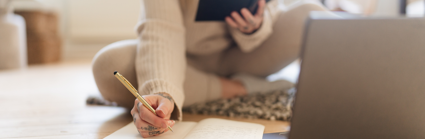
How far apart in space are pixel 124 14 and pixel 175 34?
2311 millimetres

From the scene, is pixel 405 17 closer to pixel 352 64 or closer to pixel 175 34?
pixel 352 64

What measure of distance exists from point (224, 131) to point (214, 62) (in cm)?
57

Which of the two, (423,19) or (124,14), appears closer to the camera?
(423,19)

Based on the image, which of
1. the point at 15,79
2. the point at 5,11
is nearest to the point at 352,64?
the point at 5,11

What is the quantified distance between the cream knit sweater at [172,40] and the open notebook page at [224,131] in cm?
8

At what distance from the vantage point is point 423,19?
1.15ft

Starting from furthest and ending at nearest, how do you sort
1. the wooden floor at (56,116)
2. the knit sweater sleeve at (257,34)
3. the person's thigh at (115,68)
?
the knit sweater sleeve at (257,34) < the person's thigh at (115,68) < the wooden floor at (56,116)

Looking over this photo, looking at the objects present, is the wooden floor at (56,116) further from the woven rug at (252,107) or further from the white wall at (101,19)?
the white wall at (101,19)

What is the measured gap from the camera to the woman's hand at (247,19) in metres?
0.82

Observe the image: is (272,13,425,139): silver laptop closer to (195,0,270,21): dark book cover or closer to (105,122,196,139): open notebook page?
(105,122,196,139): open notebook page

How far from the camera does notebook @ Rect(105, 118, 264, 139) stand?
53 cm

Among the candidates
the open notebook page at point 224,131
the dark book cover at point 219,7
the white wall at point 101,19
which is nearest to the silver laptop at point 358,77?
the open notebook page at point 224,131

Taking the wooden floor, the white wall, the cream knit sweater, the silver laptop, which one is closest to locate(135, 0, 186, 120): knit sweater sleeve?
the cream knit sweater

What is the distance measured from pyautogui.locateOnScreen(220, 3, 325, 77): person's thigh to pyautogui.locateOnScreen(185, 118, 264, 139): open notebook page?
48 centimetres
